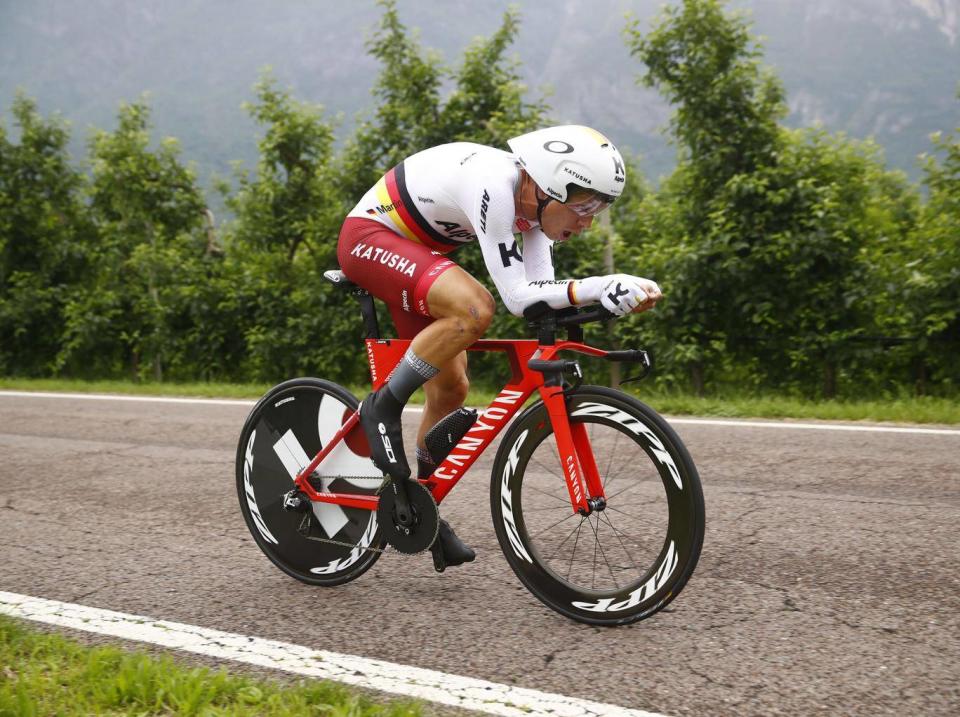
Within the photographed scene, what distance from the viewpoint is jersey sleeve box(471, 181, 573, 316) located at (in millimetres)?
2926

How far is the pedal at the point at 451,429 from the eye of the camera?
3.34 metres

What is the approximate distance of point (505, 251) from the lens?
117 inches

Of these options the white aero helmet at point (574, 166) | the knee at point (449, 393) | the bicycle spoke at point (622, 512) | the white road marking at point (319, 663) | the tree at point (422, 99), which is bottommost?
the white road marking at point (319, 663)

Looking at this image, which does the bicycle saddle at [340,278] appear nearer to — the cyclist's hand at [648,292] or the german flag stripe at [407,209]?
the german flag stripe at [407,209]

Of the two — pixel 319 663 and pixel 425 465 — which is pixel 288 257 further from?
pixel 319 663

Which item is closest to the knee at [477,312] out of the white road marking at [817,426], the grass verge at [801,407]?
the white road marking at [817,426]

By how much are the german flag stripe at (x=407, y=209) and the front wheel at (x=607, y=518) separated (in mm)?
772

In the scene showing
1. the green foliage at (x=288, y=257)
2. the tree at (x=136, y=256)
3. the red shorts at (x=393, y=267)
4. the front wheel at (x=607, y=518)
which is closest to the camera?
the front wheel at (x=607, y=518)

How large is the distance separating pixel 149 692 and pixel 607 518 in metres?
1.70

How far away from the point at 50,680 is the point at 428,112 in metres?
9.82

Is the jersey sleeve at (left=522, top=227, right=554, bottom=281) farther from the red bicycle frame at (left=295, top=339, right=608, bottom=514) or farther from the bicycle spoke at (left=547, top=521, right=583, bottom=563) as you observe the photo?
the bicycle spoke at (left=547, top=521, right=583, bottom=563)

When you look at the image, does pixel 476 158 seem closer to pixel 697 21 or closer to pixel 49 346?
pixel 697 21

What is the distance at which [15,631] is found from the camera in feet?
10.0

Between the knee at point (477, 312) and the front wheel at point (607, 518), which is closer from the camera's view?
the front wheel at point (607, 518)
